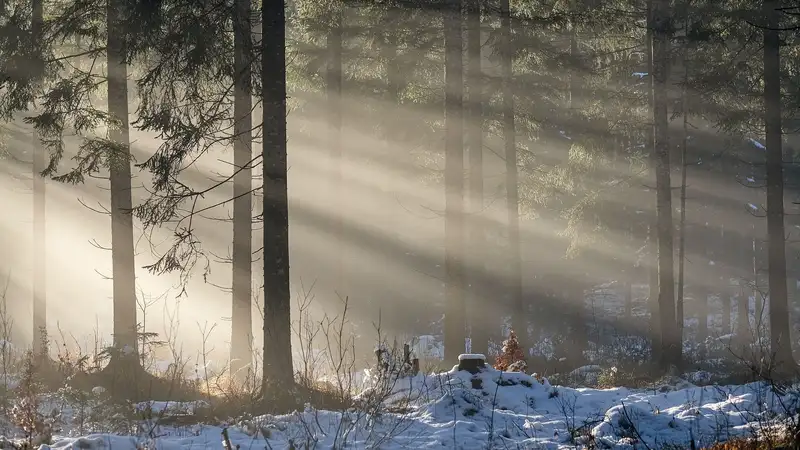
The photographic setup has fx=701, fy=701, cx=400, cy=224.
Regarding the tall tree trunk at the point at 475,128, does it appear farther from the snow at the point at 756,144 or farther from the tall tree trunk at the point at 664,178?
the snow at the point at 756,144

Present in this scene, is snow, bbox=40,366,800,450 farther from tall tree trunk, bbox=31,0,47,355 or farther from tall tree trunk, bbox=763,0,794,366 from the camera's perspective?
tall tree trunk, bbox=31,0,47,355

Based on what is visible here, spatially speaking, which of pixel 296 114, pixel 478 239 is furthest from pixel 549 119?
pixel 296 114

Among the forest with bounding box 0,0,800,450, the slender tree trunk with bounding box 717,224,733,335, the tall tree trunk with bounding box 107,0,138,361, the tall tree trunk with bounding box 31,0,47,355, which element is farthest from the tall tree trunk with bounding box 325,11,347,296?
the slender tree trunk with bounding box 717,224,733,335

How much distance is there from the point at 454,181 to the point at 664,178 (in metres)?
5.12

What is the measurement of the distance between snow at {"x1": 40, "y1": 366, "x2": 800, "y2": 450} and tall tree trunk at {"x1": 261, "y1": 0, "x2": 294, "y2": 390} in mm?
1304

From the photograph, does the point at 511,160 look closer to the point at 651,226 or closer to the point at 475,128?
the point at 475,128

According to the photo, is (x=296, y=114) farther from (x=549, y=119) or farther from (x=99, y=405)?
(x=99, y=405)

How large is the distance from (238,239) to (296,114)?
1132 cm

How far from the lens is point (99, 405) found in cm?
860

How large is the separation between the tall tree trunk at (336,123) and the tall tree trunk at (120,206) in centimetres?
931

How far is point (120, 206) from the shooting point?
37.1 ft

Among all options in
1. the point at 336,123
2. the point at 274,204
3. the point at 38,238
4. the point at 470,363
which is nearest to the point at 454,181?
the point at 470,363

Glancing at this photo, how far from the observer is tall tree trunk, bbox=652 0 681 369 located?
53.4 ft

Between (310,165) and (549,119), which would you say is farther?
(310,165)
